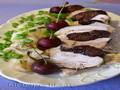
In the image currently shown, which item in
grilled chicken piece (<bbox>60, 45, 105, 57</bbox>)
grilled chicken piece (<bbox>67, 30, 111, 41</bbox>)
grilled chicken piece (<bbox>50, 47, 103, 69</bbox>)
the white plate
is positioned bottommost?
the white plate

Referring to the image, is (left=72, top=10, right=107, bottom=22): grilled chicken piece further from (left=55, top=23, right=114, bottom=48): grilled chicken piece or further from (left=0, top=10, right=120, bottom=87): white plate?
(left=0, top=10, right=120, bottom=87): white plate

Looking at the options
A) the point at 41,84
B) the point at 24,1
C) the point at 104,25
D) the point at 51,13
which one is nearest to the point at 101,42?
the point at 104,25

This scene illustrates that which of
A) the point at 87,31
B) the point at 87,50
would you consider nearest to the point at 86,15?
the point at 87,31

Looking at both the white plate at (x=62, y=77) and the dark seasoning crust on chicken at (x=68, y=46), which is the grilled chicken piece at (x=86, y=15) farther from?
the white plate at (x=62, y=77)

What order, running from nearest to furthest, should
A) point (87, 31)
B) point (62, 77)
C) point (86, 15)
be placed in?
point (62, 77) < point (87, 31) < point (86, 15)

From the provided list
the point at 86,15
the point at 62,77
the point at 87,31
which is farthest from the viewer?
the point at 86,15

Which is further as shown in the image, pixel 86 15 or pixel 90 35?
pixel 86 15

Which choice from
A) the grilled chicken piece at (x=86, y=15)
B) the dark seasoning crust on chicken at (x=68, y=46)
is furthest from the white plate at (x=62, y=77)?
the grilled chicken piece at (x=86, y=15)

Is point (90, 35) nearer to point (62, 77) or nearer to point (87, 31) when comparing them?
point (87, 31)

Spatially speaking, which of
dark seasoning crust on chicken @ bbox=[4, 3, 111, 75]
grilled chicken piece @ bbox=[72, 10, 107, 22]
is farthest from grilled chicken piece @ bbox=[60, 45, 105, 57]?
grilled chicken piece @ bbox=[72, 10, 107, 22]

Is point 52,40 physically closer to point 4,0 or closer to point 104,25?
point 104,25
